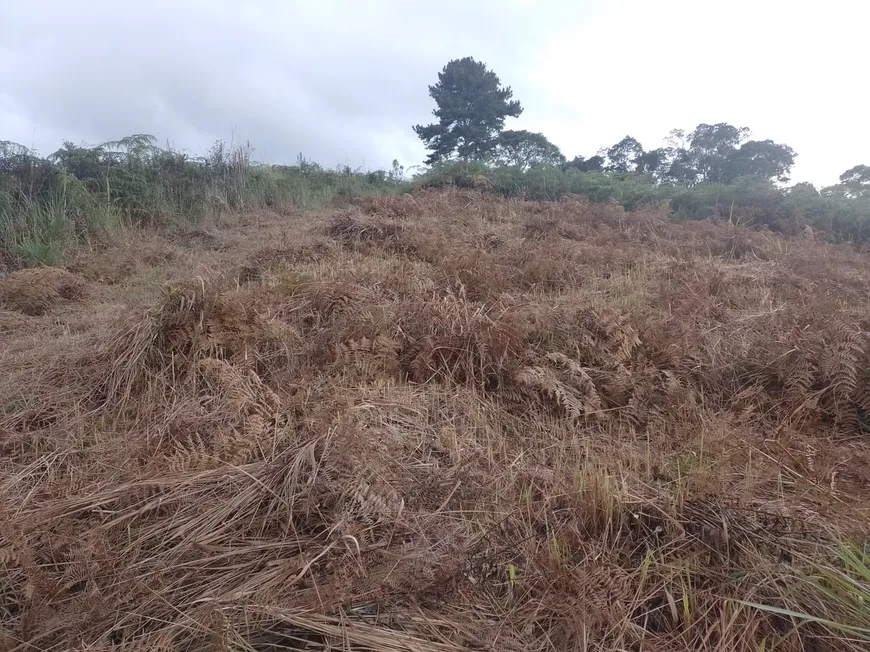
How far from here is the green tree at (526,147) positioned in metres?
18.9

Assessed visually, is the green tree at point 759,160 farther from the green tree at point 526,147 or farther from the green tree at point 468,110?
the green tree at point 468,110

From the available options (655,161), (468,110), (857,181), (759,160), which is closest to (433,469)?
(857,181)

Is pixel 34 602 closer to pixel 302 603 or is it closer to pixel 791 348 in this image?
pixel 302 603

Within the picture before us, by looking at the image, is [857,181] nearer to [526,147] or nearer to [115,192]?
[526,147]

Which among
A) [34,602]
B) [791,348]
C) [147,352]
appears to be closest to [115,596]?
[34,602]

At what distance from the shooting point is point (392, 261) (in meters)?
5.58

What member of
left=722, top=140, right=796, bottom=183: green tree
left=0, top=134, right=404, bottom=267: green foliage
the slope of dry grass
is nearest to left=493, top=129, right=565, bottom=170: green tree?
left=722, top=140, right=796, bottom=183: green tree

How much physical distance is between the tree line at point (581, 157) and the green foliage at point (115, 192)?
21.0 feet

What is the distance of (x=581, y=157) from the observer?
19719 millimetres

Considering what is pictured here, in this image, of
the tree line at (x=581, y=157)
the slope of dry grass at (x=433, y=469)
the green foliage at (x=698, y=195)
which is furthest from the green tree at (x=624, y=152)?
the slope of dry grass at (x=433, y=469)

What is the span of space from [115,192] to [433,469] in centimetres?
967

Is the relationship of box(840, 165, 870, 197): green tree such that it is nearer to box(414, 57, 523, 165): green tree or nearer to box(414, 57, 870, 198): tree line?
box(414, 57, 870, 198): tree line

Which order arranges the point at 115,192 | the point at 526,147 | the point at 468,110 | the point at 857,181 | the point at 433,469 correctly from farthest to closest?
the point at 468,110 → the point at 526,147 → the point at 857,181 → the point at 115,192 → the point at 433,469

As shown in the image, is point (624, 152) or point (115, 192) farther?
point (624, 152)
